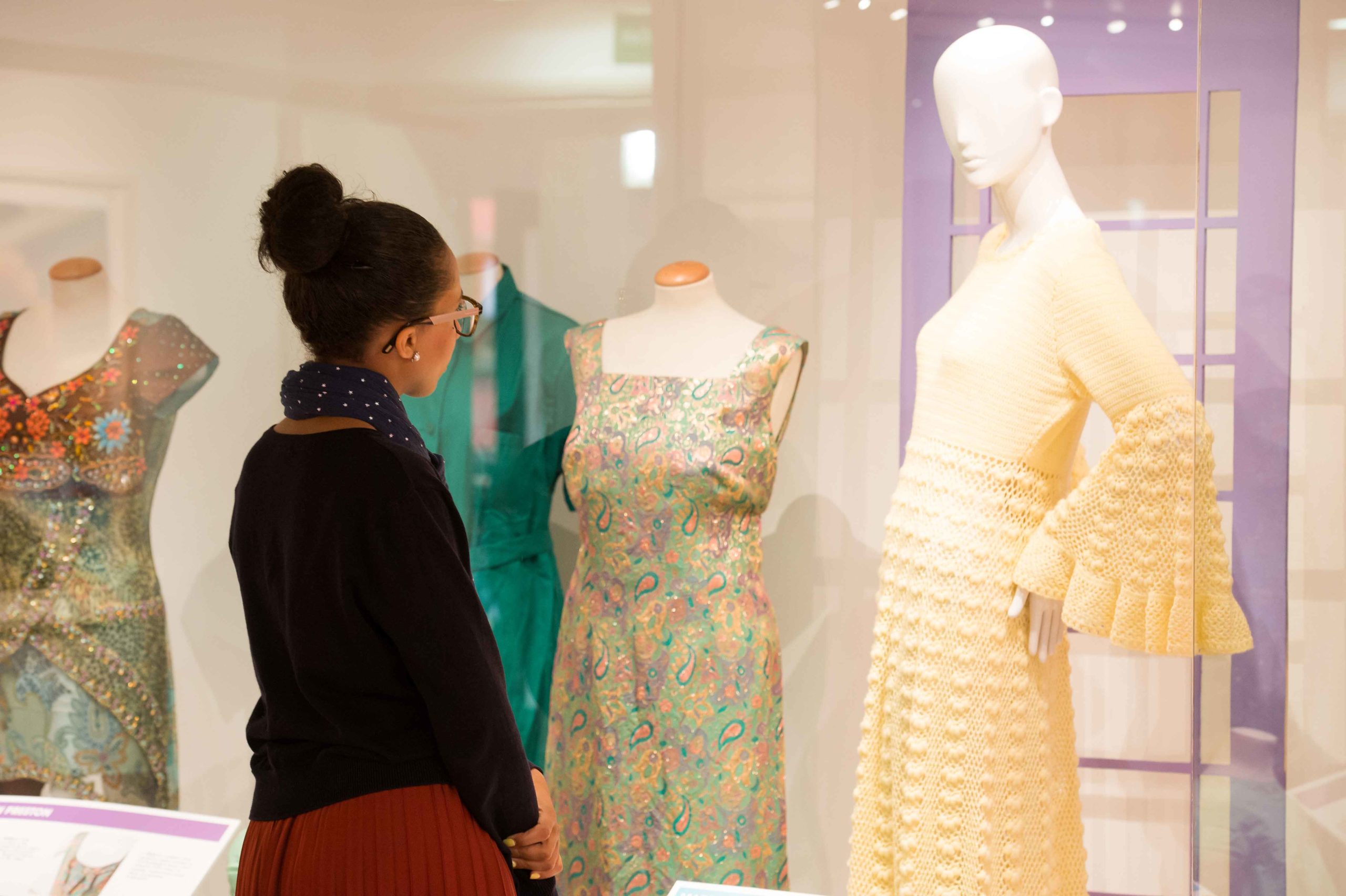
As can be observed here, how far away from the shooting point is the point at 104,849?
179 centimetres

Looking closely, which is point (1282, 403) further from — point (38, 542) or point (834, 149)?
point (38, 542)

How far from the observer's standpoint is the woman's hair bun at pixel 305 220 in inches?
48.6

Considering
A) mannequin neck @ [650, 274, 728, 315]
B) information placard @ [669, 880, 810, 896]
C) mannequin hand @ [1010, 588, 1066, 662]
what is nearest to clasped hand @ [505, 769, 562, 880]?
information placard @ [669, 880, 810, 896]

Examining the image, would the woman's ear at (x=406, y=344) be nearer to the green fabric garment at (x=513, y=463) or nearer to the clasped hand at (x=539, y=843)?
the clasped hand at (x=539, y=843)

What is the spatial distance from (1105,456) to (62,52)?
246 centimetres

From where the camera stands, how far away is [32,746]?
257 cm

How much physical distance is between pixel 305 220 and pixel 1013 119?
1.06 metres

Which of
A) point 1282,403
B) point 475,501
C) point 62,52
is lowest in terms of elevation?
point 475,501

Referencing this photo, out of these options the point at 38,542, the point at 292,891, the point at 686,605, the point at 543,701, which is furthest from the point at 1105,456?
the point at 38,542

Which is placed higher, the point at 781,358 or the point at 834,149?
the point at 834,149

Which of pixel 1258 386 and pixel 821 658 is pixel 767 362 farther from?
pixel 1258 386

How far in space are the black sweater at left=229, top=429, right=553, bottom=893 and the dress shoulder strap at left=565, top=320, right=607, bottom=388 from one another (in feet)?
3.21

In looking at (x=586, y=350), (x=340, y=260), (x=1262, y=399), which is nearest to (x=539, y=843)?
(x=340, y=260)

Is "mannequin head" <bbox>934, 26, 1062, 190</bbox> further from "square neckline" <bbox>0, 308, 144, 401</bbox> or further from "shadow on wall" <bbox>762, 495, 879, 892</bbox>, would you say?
"square neckline" <bbox>0, 308, 144, 401</bbox>
